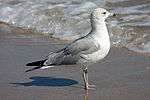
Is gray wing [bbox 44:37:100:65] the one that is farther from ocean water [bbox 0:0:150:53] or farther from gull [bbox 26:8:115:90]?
ocean water [bbox 0:0:150:53]

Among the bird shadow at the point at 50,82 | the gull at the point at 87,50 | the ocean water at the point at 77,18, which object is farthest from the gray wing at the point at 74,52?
the ocean water at the point at 77,18

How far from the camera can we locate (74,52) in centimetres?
598

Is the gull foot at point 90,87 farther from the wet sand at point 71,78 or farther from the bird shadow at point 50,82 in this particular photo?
the bird shadow at point 50,82

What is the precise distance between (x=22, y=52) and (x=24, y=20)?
277 cm

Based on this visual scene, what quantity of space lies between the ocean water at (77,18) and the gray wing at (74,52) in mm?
1794

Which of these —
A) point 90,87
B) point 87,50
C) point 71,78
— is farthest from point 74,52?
point 71,78

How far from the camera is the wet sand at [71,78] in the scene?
575cm

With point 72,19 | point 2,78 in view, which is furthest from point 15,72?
point 72,19

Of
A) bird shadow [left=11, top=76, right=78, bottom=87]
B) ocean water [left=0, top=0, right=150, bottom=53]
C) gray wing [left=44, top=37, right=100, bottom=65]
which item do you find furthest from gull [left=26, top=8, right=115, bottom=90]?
ocean water [left=0, top=0, right=150, bottom=53]

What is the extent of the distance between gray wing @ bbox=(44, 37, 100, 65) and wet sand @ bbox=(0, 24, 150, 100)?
0.32 metres

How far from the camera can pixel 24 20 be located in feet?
34.7

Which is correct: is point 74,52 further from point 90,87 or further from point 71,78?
point 71,78

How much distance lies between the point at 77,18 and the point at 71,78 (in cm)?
362

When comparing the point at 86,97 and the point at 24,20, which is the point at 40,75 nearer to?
the point at 86,97
